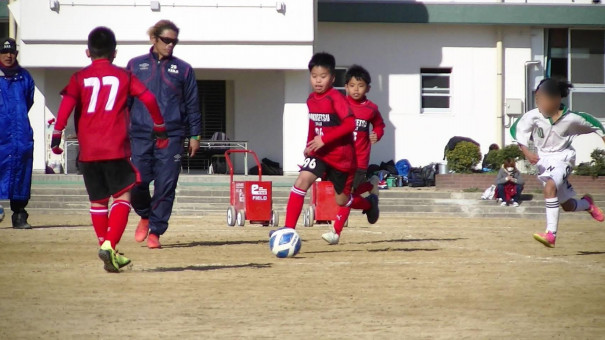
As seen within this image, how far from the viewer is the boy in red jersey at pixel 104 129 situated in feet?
31.8

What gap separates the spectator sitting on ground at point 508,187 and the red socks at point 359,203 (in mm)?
13271

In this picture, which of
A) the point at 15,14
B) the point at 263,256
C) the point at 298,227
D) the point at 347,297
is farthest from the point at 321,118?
the point at 15,14

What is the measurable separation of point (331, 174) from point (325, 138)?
2.45ft

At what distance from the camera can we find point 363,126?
13828 millimetres

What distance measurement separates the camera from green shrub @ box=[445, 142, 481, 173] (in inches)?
1168

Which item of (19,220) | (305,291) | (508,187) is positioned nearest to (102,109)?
(305,291)

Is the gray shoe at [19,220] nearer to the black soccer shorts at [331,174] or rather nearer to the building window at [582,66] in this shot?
the black soccer shorts at [331,174]

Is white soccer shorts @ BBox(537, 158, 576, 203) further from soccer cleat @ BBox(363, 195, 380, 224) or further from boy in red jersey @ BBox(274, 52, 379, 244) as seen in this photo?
boy in red jersey @ BBox(274, 52, 379, 244)

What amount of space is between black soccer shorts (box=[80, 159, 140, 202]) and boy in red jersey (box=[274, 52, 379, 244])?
232cm

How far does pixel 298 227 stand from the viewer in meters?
19.5

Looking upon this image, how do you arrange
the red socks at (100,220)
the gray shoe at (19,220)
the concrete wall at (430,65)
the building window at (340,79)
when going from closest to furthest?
the red socks at (100,220) < the gray shoe at (19,220) < the building window at (340,79) < the concrete wall at (430,65)

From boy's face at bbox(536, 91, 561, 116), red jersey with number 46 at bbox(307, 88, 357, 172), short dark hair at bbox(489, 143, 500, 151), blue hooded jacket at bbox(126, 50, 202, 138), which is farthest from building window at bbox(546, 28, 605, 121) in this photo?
red jersey with number 46 at bbox(307, 88, 357, 172)

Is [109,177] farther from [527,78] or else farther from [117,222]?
[527,78]

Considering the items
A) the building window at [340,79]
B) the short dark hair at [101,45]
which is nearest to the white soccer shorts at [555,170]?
the short dark hair at [101,45]
